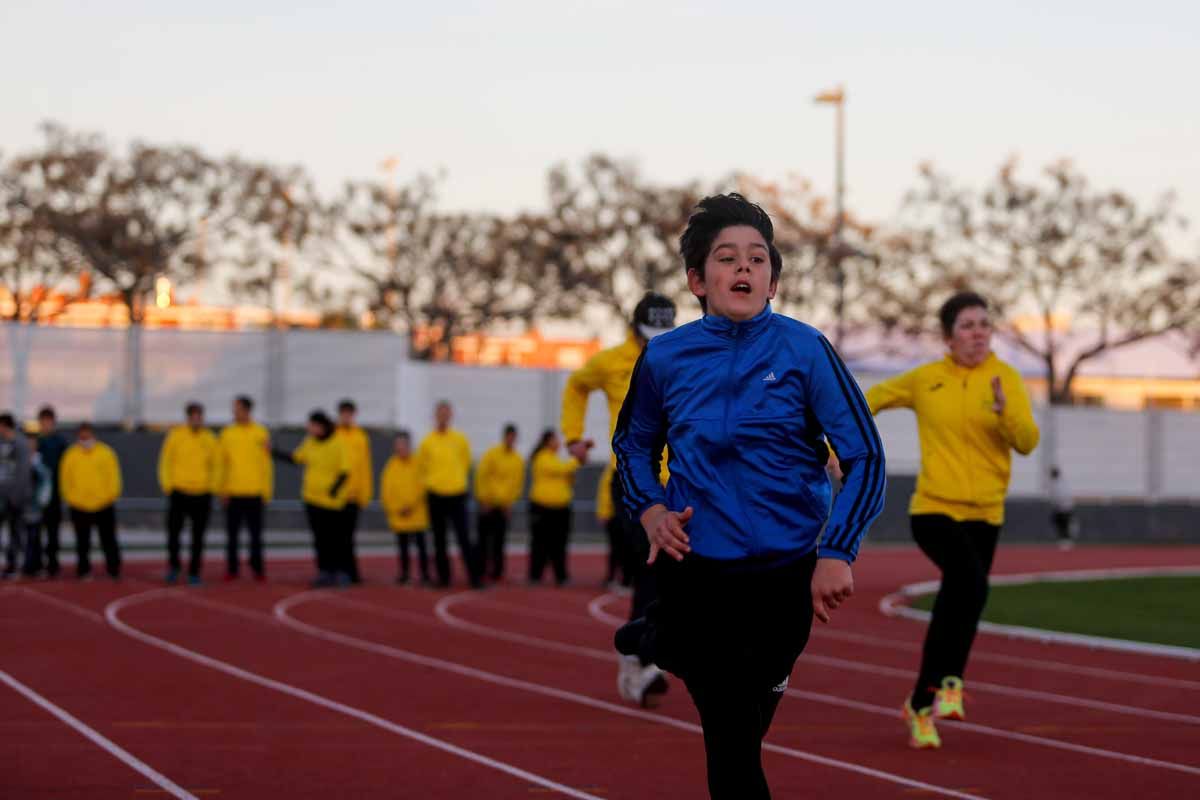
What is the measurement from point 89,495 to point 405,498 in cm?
340

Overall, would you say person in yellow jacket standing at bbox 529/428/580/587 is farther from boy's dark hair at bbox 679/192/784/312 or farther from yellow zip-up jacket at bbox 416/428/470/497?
boy's dark hair at bbox 679/192/784/312

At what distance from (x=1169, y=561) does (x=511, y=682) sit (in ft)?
70.4

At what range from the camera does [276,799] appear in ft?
22.9

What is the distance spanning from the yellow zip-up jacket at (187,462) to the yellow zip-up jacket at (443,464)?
2.29m

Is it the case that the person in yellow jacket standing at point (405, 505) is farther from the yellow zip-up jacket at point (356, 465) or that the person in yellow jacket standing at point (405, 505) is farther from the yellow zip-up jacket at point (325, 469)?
the yellow zip-up jacket at point (325, 469)

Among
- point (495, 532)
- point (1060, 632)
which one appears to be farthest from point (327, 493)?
point (1060, 632)

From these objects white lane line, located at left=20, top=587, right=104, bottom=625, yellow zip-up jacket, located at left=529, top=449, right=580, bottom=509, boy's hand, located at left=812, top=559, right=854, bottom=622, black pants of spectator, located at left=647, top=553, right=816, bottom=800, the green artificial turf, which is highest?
boy's hand, located at left=812, top=559, right=854, bottom=622

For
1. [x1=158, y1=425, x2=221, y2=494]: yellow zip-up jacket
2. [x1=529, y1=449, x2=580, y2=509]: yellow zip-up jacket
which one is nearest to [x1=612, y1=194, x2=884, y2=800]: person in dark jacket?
[x1=158, y1=425, x2=221, y2=494]: yellow zip-up jacket

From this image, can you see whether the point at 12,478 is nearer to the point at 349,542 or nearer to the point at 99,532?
the point at 99,532

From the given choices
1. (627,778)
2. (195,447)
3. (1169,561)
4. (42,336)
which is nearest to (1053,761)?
(627,778)

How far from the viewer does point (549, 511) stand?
21734 mm

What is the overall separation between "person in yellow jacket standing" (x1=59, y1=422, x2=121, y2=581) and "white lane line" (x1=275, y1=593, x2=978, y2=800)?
4.13 meters

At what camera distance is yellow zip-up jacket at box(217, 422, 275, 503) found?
20.6 meters

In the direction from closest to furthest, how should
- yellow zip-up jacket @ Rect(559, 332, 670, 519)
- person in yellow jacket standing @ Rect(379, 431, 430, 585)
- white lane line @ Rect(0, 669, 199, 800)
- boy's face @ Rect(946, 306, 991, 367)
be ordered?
white lane line @ Rect(0, 669, 199, 800), boy's face @ Rect(946, 306, 991, 367), yellow zip-up jacket @ Rect(559, 332, 670, 519), person in yellow jacket standing @ Rect(379, 431, 430, 585)
